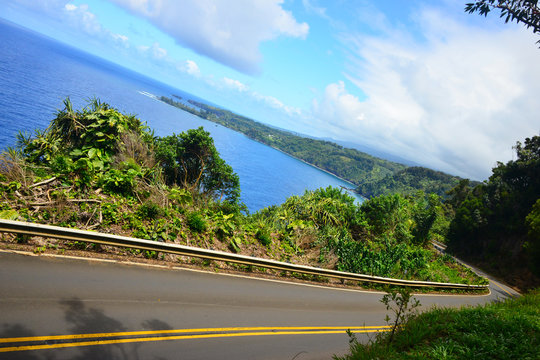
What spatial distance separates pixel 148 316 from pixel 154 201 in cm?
530

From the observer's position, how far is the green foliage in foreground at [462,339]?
17.0 ft

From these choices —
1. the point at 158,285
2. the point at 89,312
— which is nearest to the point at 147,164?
the point at 158,285

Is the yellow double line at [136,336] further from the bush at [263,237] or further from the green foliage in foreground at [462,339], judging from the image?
the bush at [263,237]

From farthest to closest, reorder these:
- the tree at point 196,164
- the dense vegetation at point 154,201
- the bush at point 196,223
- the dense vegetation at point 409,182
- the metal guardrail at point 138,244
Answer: the dense vegetation at point 409,182 → the tree at point 196,164 → the bush at point 196,223 → the dense vegetation at point 154,201 → the metal guardrail at point 138,244

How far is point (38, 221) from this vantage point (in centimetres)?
730

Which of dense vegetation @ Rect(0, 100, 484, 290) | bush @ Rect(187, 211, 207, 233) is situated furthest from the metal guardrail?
bush @ Rect(187, 211, 207, 233)

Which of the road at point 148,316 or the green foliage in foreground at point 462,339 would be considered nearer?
the road at point 148,316

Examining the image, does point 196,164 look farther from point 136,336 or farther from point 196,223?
point 136,336

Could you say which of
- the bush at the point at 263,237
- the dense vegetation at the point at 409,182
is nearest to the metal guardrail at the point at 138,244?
the bush at the point at 263,237

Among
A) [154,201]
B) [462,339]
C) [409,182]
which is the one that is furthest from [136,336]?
[409,182]

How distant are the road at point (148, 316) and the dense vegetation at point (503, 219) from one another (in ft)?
117

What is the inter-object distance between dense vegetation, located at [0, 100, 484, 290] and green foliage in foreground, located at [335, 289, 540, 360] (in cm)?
620

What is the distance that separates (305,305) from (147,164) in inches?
389

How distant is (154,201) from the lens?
33.7 feet
